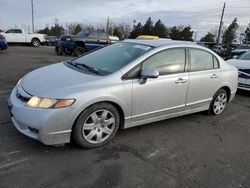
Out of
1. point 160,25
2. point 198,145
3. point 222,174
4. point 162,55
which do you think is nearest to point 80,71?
point 162,55

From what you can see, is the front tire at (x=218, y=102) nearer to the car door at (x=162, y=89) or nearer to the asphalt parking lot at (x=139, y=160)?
the asphalt parking lot at (x=139, y=160)

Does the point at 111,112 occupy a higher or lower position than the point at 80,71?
lower

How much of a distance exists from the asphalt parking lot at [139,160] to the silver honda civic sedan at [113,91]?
0.85ft

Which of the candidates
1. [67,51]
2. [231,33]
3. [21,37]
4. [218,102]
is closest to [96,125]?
[218,102]

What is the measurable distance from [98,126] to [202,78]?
222 centimetres

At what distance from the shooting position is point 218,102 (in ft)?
16.7

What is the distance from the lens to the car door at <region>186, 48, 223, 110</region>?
4363mm

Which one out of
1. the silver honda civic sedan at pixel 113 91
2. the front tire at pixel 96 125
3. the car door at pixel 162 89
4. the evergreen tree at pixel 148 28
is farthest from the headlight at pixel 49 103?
the evergreen tree at pixel 148 28

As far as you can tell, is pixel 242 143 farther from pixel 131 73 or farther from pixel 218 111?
pixel 131 73

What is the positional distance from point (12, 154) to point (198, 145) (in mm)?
2674

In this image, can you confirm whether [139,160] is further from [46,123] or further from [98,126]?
[46,123]

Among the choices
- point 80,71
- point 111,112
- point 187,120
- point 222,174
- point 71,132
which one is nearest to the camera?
point 222,174

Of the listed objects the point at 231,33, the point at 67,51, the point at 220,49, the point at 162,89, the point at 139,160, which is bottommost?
the point at 139,160

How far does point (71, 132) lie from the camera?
3.21 meters
